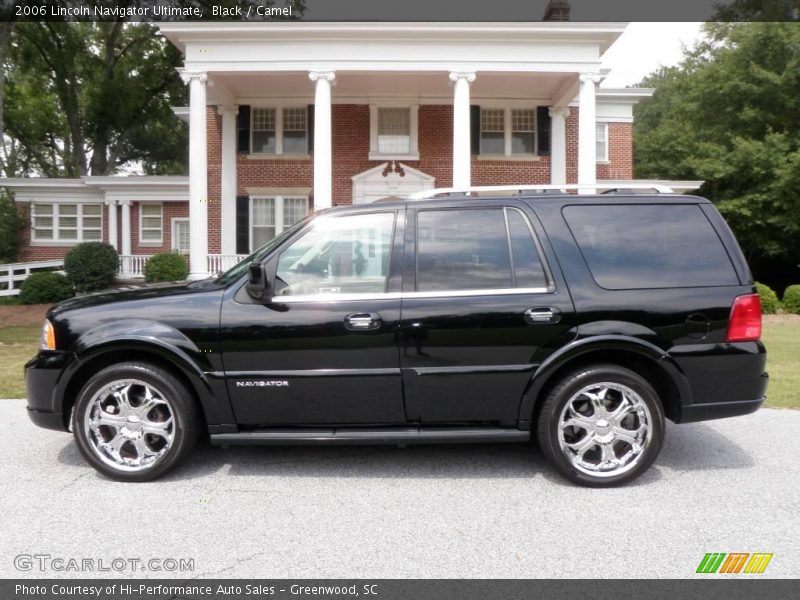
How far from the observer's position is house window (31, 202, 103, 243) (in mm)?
24656

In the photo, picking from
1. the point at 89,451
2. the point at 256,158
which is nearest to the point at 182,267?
the point at 256,158

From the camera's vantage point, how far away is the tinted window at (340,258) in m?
4.15

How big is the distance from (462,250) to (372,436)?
1361mm

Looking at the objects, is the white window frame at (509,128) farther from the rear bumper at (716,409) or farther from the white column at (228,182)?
the rear bumper at (716,409)

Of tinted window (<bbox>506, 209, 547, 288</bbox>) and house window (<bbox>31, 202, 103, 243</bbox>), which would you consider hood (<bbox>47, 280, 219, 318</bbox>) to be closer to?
tinted window (<bbox>506, 209, 547, 288</bbox>)

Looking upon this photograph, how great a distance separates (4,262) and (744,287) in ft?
84.2

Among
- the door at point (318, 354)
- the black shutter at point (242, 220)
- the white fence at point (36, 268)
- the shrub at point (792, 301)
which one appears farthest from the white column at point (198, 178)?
the shrub at point (792, 301)

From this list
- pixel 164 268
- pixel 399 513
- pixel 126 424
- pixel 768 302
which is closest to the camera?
pixel 399 513

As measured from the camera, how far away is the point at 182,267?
19.7 m

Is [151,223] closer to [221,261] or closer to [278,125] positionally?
[221,261]

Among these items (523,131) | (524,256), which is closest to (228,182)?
(523,131)

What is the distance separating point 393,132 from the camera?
21016 mm
